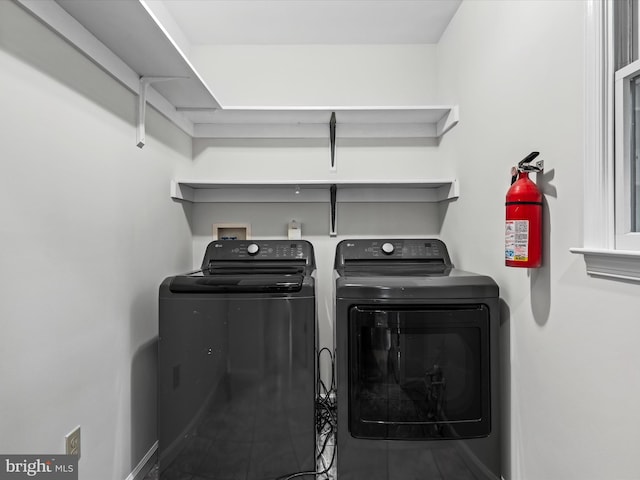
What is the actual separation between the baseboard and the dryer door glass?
1042mm

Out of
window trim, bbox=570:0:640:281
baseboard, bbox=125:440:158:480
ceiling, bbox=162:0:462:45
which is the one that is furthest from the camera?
ceiling, bbox=162:0:462:45

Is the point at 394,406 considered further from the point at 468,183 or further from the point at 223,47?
the point at 223,47

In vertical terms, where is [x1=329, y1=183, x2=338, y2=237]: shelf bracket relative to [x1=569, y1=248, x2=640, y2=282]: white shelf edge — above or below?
above

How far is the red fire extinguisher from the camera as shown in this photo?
117cm

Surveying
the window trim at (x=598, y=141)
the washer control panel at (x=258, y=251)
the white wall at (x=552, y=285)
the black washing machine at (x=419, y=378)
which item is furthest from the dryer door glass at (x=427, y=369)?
the washer control panel at (x=258, y=251)

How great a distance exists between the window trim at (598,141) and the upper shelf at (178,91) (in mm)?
986

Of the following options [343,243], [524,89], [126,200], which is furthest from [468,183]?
[126,200]

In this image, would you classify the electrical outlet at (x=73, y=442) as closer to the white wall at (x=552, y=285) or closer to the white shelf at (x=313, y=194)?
the white shelf at (x=313, y=194)

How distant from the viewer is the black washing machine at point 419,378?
1.40 m

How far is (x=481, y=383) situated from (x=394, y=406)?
35 cm

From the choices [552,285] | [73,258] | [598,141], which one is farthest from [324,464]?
[598,141]

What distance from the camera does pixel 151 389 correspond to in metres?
1.73

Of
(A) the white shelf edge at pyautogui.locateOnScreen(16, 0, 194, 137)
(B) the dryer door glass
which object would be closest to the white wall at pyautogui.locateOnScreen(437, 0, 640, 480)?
(B) the dryer door glass

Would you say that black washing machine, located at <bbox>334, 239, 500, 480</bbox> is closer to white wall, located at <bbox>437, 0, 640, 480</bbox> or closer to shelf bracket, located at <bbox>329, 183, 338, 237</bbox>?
white wall, located at <bbox>437, 0, 640, 480</bbox>
